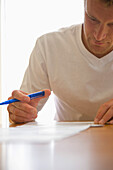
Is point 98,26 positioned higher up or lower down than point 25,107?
higher up

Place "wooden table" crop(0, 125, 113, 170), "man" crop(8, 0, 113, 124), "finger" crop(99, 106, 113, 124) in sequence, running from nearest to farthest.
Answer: "wooden table" crop(0, 125, 113, 170)
"finger" crop(99, 106, 113, 124)
"man" crop(8, 0, 113, 124)

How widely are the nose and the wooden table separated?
0.65 meters

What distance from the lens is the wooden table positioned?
29 cm

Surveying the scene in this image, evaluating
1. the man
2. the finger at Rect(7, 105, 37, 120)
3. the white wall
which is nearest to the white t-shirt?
the man

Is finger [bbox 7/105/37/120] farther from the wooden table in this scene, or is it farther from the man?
the wooden table

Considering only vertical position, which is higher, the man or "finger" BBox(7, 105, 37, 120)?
the man

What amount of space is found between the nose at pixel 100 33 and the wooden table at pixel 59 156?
65cm

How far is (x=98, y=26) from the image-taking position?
3.44 feet

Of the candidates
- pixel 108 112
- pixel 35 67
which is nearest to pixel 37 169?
pixel 108 112

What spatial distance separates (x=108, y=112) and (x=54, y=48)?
57 centimetres

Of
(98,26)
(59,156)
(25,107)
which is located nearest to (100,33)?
(98,26)

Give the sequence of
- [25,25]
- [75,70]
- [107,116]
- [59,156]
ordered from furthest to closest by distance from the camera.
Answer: [25,25]
[75,70]
[107,116]
[59,156]

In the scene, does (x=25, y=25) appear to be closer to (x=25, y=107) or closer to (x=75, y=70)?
(x=75, y=70)

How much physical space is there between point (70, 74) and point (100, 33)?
283 millimetres
